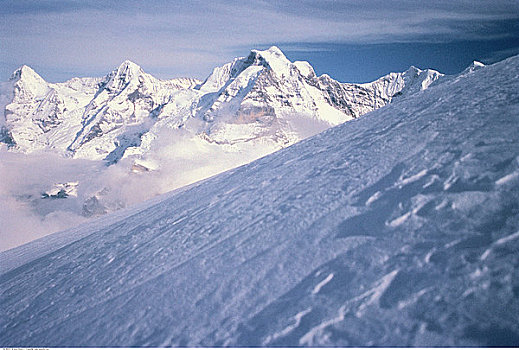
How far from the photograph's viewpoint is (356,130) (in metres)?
6.16

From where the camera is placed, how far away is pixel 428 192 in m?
2.99

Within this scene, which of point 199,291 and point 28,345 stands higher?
point 199,291

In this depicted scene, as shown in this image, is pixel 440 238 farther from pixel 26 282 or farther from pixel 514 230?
pixel 26 282

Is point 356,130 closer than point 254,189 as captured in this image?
No

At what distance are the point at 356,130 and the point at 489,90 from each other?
2.04 m

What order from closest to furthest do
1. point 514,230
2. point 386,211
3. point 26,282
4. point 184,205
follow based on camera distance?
point 514,230
point 386,211
point 26,282
point 184,205

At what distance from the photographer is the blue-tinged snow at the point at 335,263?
2.04 metres

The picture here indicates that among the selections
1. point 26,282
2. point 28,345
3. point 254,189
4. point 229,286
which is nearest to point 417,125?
point 254,189

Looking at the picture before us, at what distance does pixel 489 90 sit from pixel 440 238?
12.2ft

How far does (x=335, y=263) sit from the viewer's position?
2.58m

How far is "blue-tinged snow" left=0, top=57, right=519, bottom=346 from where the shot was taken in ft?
→ 6.70

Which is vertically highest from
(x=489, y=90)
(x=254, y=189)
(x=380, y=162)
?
(x=489, y=90)

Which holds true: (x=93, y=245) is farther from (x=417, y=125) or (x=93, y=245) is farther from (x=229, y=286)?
(x=417, y=125)

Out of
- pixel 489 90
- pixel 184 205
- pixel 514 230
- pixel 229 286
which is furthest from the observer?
pixel 184 205
